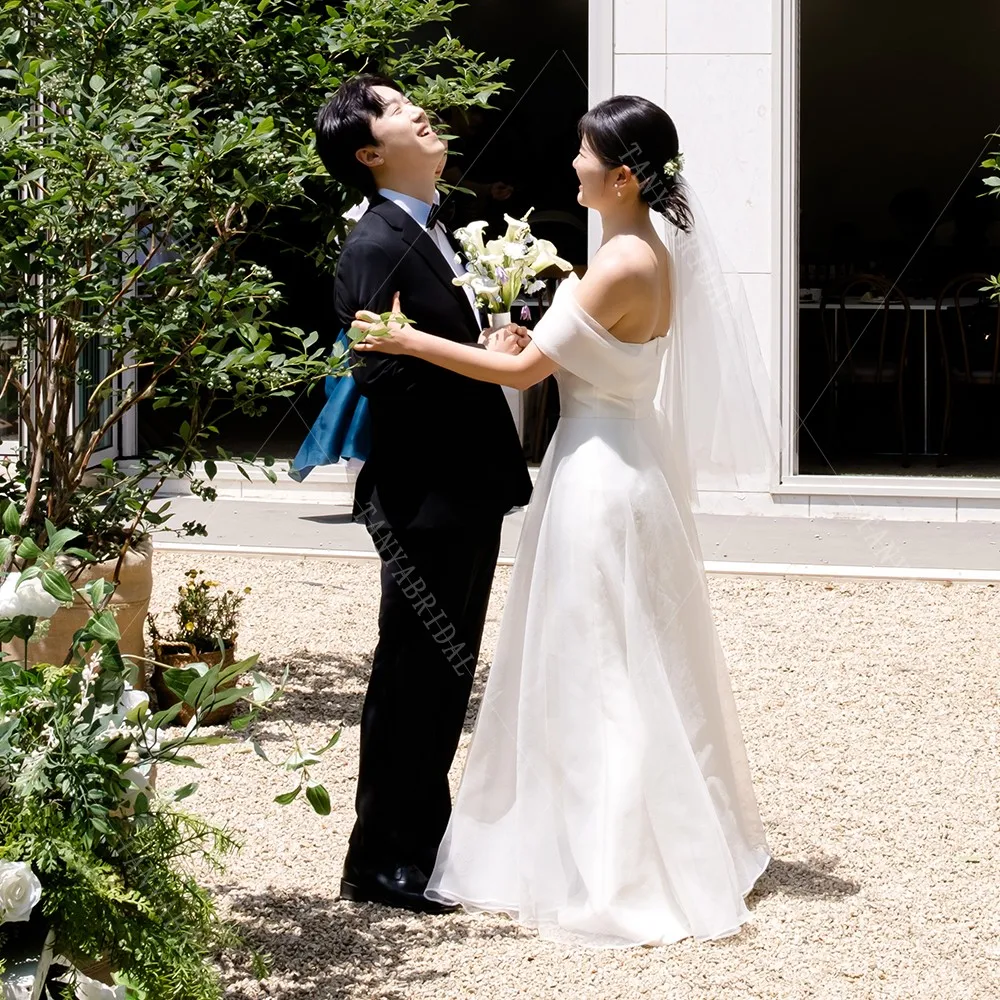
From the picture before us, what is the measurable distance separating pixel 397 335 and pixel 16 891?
1610 millimetres

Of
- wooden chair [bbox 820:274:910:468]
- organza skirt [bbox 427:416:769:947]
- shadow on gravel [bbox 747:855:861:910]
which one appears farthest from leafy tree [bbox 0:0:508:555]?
wooden chair [bbox 820:274:910:468]

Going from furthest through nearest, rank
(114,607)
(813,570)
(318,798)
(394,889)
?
(813,570) < (114,607) < (394,889) < (318,798)

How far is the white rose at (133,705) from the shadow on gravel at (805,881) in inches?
74.7

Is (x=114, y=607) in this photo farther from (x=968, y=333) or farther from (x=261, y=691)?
(x=968, y=333)

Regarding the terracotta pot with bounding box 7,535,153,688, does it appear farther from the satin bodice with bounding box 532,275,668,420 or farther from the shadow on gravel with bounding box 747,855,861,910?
the shadow on gravel with bounding box 747,855,861,910

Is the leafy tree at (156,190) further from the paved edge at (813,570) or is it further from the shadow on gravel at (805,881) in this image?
the paved edge at (813,570)

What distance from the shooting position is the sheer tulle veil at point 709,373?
388 cm

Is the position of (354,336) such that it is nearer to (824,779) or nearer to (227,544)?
(824,779)

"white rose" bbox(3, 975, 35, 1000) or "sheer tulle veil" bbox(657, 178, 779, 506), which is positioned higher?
"sheer tulle veil" bbox(657, 178, 779, 506)

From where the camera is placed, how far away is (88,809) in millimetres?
2465

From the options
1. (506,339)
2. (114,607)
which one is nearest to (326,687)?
(114,607)

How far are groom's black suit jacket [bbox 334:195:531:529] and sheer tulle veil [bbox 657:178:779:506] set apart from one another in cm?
47

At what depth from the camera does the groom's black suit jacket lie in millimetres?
3650

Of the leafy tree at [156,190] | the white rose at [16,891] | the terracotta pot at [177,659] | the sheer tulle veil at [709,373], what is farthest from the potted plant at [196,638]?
the white rose at [16,891]
